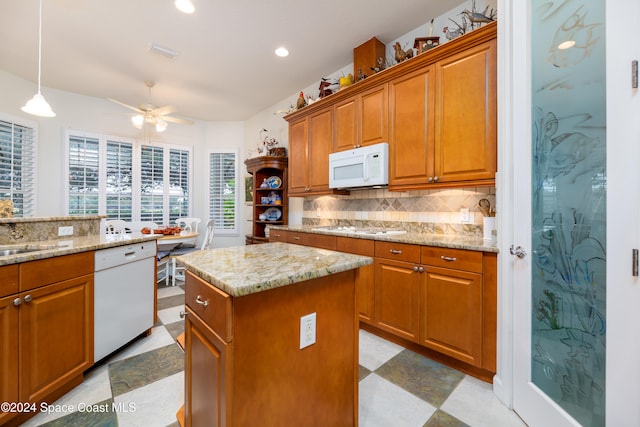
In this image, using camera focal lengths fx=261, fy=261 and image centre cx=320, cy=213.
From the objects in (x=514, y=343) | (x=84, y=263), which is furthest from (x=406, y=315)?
(x=84, y=263)

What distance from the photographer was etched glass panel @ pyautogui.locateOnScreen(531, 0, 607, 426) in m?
1.11

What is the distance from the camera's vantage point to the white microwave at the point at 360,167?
249 cm

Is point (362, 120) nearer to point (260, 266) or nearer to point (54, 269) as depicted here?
point (260, 266)

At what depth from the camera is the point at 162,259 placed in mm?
3629

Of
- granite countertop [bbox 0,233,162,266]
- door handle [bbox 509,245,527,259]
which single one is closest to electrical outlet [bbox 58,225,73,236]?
granite countertop [bbox 0,233,162,266]

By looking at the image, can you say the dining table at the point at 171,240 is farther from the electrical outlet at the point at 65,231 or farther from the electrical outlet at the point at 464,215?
the electrical outlet at the point at 464,215

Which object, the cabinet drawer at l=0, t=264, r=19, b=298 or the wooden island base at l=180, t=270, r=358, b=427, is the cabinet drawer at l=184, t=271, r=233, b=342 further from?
the cabinet drawer at l=0, t=264, r=19, b=298

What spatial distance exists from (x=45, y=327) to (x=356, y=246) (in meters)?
2.11

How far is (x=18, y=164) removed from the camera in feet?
11.5

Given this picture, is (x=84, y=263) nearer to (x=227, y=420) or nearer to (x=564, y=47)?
(x=227, y=420)

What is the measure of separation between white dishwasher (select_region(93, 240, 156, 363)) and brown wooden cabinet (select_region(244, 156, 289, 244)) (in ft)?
6.32

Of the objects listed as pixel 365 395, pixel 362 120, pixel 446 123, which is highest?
pixel 362 120

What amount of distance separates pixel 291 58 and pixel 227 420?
3.46 m

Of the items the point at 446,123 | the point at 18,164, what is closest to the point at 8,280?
the point at 446,123
